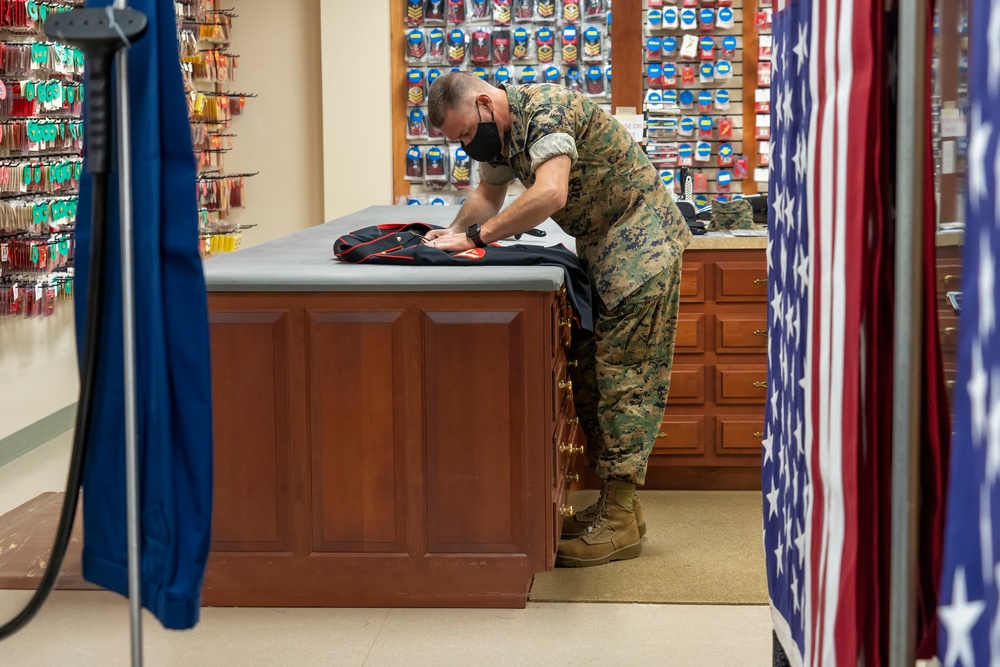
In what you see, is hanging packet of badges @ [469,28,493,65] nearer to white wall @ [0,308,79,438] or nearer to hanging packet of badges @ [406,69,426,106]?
hanging packet of badges @ [406,69,426,106]

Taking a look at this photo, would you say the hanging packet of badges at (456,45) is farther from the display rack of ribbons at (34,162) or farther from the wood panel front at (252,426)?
the wood panel front at (252,426)

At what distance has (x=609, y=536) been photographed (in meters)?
4.00

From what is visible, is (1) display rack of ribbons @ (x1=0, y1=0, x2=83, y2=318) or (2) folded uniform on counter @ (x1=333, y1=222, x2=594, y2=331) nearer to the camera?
(2) folded uniform on counter @ (x1=333, y1=222, x2=594, y2=331)

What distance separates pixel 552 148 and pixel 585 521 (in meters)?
1.40

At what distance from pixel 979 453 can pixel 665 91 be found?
7377 mm

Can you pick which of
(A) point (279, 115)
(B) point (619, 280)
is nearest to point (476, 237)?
(B) point (619, 280)

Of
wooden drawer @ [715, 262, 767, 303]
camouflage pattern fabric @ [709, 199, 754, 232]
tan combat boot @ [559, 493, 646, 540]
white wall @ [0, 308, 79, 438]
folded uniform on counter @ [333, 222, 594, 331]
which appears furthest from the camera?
white wall @ [0, 308, 79, 438]

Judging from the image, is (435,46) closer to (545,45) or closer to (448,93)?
(545,45)

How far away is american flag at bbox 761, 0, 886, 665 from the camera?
4.24 feet

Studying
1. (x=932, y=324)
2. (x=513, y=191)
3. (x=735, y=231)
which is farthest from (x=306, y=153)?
(x=932, y=324)

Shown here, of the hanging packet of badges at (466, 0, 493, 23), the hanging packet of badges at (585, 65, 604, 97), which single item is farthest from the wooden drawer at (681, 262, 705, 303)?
the hanging packet of badges at (466, 0, 493, 23)

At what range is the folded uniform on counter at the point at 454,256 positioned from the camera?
353cm

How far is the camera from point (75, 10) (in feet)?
4.85

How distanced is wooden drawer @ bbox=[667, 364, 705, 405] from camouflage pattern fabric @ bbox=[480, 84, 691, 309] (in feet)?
3.13
